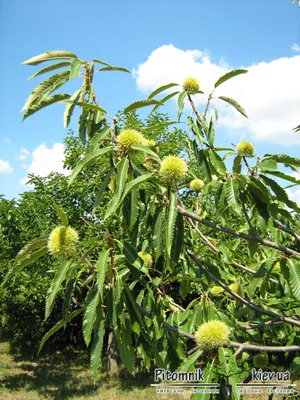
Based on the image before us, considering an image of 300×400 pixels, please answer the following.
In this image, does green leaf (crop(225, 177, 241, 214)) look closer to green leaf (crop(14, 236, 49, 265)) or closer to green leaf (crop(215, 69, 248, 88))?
green leaf (crop(215, 69, 248, 88))

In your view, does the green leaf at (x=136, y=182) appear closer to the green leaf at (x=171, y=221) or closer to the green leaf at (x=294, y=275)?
the green leaf at (x=171, y=221)

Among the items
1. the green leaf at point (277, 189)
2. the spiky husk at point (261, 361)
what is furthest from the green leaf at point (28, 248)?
the spiky husk at point (261, 361)

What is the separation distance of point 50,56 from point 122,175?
0.48m

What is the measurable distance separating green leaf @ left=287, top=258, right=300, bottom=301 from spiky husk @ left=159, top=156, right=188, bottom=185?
1.51 feet

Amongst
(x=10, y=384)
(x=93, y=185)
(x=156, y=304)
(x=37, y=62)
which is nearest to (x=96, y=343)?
(x=156, y=304)

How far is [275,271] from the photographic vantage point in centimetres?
181

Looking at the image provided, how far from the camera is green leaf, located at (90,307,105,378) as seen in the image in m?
1.12

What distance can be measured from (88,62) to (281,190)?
0.77 m

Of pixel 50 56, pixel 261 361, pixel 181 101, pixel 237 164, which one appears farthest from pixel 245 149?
pixel 261 361

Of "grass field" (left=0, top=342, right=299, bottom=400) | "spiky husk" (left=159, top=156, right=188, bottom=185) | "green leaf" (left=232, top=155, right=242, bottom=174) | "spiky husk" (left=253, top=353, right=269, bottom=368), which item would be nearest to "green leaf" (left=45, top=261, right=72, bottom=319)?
"spiky husk" (left=159, top=156, right=188, bottom=185)

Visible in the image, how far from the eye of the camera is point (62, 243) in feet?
4.01

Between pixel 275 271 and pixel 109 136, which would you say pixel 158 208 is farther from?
pixel 275 271

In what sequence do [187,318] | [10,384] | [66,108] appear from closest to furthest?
[66,108]
[187,318]
[10,384]

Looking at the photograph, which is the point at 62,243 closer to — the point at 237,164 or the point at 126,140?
the point at 126,140
